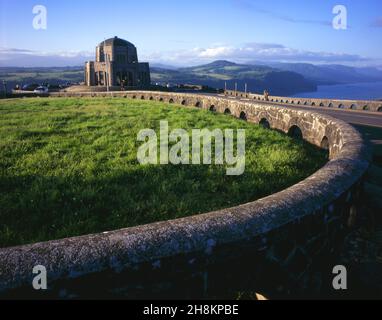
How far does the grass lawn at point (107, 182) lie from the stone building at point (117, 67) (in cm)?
5050

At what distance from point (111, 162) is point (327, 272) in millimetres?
5098

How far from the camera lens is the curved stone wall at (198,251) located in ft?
6.63

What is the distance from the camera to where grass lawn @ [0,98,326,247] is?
15.2 feet

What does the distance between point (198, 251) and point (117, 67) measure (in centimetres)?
5998

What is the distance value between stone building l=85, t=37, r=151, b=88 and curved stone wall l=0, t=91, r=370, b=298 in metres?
56.6

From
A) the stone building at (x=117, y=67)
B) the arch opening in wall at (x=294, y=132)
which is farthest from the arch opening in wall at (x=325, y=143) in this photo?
the stone building at (x=117, y=67)

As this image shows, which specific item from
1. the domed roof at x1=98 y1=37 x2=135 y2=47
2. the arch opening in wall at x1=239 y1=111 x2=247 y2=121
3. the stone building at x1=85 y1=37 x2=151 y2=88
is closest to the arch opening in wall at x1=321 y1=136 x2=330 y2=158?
the arch opening in wall at x1=239 y1=111 x2=247 y2=121

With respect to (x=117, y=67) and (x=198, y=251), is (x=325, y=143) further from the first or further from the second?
(x=117, y=67)

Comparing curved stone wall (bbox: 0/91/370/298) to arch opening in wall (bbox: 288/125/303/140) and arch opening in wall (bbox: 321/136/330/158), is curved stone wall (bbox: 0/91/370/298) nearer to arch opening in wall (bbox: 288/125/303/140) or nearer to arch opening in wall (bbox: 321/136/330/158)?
arch opening in wall (bbox: 321/136/330/158)

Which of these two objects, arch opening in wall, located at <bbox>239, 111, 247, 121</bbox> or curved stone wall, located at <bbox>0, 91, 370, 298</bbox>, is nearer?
curved stone wall, located at <bbox>0, 91, 370, 298</bbox>

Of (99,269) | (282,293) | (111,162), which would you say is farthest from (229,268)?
(111,162)

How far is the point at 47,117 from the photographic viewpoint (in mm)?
13758
